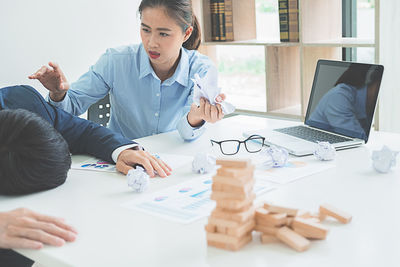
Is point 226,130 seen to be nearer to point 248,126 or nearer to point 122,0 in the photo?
point 248,126

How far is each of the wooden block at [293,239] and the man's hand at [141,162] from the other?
55 cm

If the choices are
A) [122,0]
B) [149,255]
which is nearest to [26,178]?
[149,255]

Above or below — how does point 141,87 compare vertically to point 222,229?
above

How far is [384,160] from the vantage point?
1.37m

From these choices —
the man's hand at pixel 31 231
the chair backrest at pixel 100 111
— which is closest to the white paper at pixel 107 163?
the man's hand at pixel 31 231

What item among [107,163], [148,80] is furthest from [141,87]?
[107,163]

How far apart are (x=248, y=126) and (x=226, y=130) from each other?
10cm

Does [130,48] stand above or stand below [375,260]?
above

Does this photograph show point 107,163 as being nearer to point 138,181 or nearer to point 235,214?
point 138,181

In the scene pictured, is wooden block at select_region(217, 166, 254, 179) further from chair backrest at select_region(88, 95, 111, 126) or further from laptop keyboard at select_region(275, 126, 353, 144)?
chair backrest at select_region(88, 95, 111, 126)

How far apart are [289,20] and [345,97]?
4.26ft

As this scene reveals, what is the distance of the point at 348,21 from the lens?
3.15 metres

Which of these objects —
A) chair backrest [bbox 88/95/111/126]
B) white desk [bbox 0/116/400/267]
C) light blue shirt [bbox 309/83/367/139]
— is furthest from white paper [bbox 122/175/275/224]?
chair backrest [bbox 88/95/111/126]

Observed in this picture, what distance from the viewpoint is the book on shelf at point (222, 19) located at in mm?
3260
